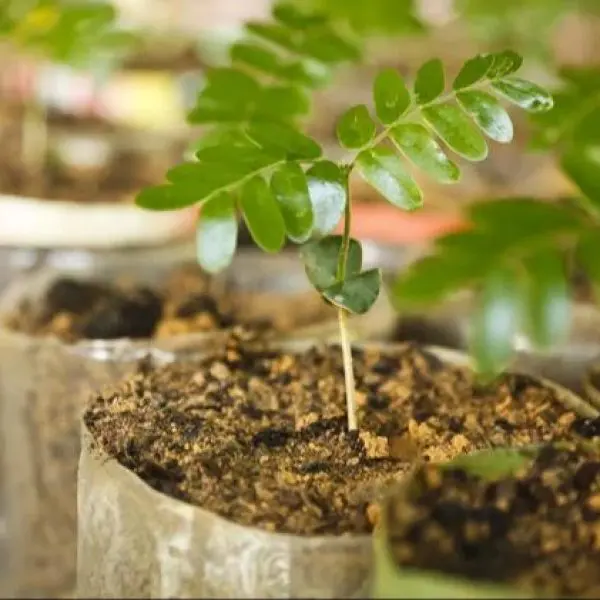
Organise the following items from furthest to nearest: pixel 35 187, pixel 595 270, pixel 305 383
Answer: pixel 35 187
pixel 305 383
pixel 595 270

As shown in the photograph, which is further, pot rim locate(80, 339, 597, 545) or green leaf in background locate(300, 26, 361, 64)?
green leaf in background locate(300, 26, 361, 64)

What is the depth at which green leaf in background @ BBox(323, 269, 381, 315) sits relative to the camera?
29.4 inches

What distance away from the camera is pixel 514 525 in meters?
0.62

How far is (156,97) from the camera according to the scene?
2572 millimetres

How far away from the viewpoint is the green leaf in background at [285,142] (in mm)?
759

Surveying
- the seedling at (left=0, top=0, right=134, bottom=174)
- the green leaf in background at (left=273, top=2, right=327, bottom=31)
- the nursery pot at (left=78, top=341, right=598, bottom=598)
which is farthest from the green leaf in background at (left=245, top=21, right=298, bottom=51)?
the nursery pot at (left=78, top=341, right=598, bottom=598)

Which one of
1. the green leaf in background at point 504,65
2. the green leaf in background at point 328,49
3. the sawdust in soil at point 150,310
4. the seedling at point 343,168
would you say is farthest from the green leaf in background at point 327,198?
the sawdust in soil at point 150,310

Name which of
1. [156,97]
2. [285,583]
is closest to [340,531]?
[285,583]

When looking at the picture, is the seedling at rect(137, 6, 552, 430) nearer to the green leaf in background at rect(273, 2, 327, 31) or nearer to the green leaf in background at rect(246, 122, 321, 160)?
the green leaf in background at rect(246, 122, 321, 160)

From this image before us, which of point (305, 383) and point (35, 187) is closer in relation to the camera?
point (305, 383)

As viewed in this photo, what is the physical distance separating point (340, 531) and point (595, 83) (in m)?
0.52

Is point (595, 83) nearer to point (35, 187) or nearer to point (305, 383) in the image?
point (305, 383)

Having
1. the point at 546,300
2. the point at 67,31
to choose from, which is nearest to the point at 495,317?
the point at 546,300

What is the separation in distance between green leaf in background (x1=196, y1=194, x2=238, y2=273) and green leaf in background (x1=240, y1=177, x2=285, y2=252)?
14mm
